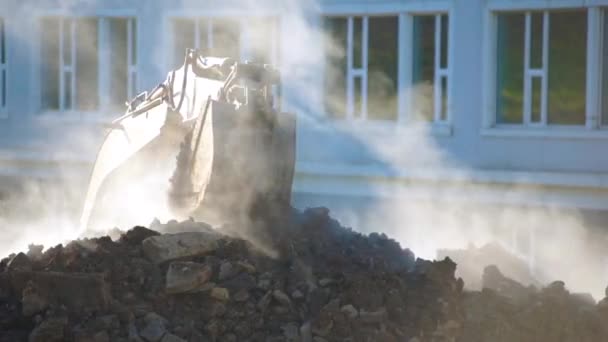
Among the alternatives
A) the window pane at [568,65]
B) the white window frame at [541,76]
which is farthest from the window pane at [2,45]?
the window pane at [568,65]

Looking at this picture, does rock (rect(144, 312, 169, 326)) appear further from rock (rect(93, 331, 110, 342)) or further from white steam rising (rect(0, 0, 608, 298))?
white steam rising (rect(0, 0, 608, 298))

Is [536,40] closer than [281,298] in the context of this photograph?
No

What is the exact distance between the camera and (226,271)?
8.17 m

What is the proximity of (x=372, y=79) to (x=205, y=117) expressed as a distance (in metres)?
9.54

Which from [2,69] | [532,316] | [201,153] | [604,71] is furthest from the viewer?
[2,69]

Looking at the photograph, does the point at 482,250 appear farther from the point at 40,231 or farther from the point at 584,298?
the point at 40,231

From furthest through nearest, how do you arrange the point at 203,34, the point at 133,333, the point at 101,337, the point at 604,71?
1. the point at 203,34
2. the point at 604,71
3. the point at 133,333
4. the point at 101,337

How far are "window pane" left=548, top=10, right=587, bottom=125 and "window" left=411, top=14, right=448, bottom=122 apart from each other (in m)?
1.57

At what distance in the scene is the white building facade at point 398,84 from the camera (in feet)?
54.7

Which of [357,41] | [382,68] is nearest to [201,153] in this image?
[382,68]

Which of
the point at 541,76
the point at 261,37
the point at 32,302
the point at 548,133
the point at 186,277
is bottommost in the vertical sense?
the point at 32,302

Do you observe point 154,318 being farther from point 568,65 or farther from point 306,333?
point 568,65

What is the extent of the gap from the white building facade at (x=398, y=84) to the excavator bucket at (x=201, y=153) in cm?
777

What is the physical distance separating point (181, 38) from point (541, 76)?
19.2 ft
